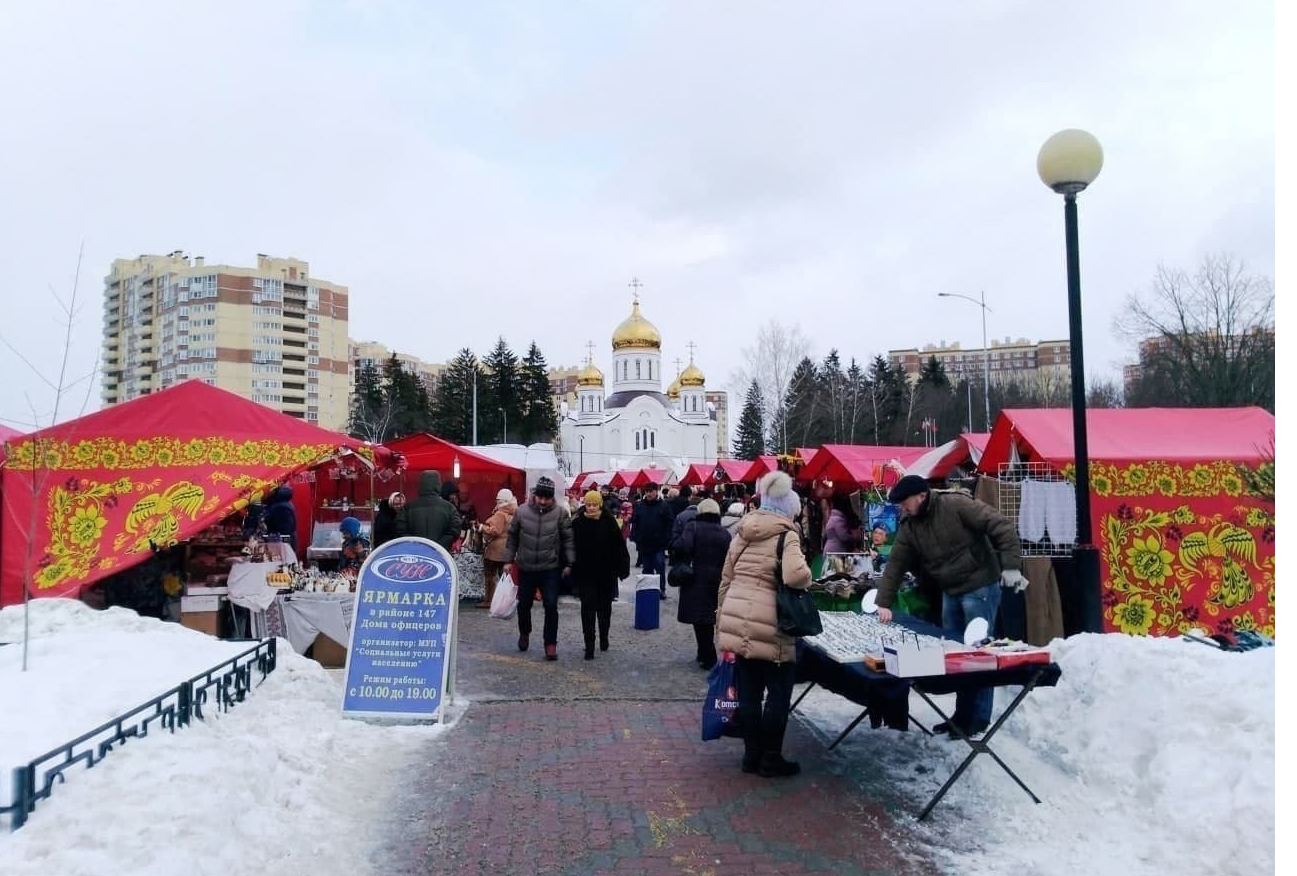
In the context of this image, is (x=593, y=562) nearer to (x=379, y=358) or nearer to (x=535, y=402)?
(x=535, y=402)

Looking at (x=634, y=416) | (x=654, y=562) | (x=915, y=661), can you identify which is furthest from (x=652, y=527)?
(x=634, y=416)

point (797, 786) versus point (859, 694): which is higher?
point (859, 694)

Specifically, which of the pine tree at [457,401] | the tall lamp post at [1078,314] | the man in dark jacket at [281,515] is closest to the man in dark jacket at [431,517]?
the man in dark jacket at [281,515]

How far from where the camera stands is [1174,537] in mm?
9305

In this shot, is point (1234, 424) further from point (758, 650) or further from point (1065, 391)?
point (1065, 391)

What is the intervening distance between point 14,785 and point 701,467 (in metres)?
29.0

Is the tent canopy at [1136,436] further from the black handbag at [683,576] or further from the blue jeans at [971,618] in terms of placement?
the black handbag at [683,576]

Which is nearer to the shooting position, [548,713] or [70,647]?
[70,647]

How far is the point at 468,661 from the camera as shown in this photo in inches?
373

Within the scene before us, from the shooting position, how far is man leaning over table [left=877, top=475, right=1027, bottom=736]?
20.4 feet

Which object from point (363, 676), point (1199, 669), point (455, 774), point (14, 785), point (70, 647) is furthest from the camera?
point (363, 676)

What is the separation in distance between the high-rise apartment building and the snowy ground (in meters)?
71.1
